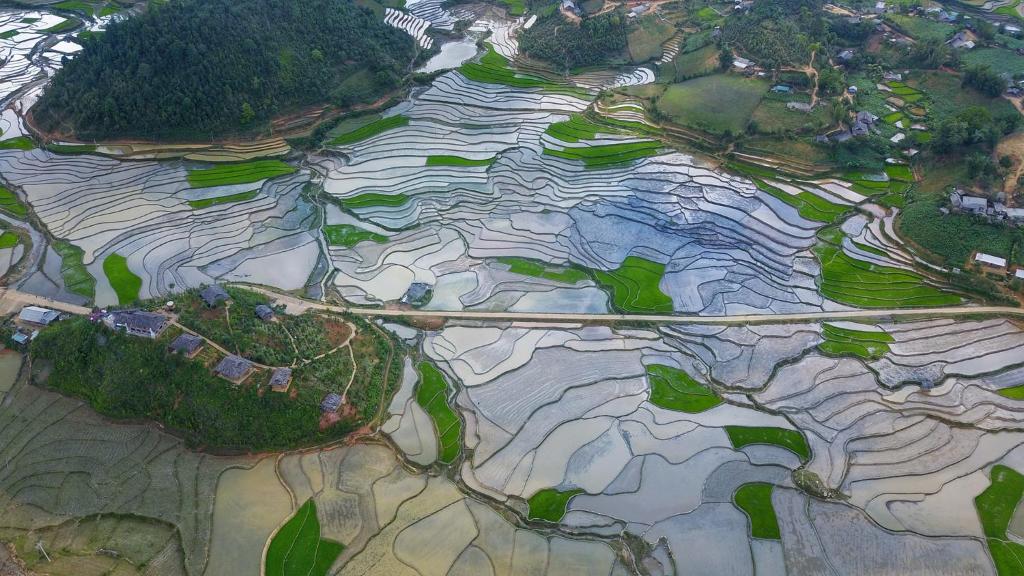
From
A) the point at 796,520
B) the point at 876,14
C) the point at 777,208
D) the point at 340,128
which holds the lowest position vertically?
the point at 796,520

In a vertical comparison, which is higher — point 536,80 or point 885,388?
point 536,80

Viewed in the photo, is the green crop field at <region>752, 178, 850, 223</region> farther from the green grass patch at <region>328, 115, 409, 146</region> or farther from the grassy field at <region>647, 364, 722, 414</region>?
the green grass patch at <region>328, 115, 409, 146</region>

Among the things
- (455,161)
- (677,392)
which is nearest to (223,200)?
(455,161)

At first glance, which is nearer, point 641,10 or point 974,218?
point 974,218

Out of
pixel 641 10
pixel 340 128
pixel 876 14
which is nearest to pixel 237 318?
pixel 340 128

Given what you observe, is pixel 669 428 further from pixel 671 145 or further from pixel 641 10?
pixel 641 10

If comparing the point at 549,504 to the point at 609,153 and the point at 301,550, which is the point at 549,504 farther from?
the point at 609,153

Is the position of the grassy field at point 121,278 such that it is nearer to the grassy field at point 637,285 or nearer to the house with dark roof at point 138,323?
the house with dark roof at point 138,323
